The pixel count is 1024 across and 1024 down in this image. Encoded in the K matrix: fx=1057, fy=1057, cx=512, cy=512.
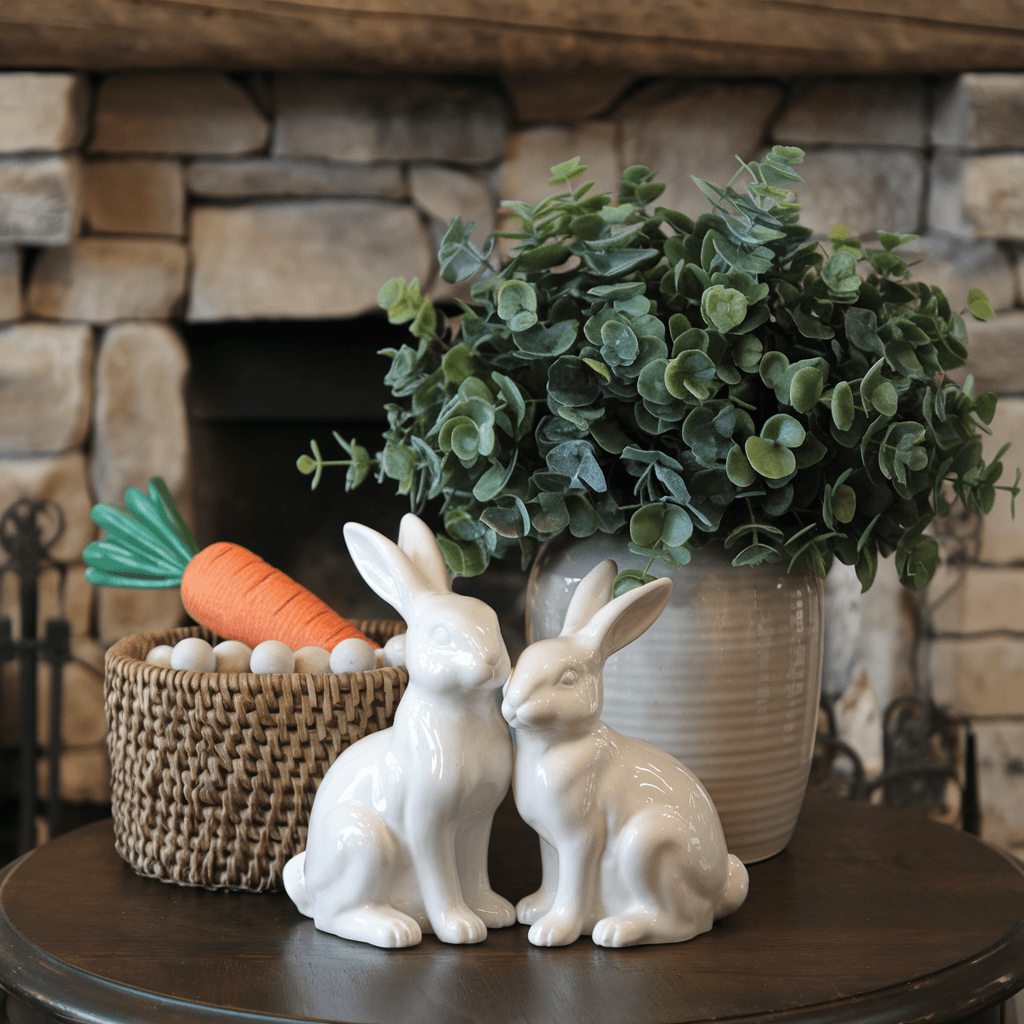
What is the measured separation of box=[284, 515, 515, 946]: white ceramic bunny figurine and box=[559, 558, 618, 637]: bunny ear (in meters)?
0.05

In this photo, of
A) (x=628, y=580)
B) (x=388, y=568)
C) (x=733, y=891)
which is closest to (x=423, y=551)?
(x=388, y=568)

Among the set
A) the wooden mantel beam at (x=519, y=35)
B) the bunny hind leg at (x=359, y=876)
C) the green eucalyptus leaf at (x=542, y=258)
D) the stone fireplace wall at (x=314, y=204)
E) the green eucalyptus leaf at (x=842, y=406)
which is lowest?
the bunny hind leg at (x=359, y=876)

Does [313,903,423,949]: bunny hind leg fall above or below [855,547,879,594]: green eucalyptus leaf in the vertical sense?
below

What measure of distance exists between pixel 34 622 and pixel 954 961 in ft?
4.02

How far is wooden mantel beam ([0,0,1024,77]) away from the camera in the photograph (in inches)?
50.6

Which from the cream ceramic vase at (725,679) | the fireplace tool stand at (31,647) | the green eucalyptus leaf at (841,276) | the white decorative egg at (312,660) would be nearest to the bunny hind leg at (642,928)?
the cream ceramic vase at (725,679)

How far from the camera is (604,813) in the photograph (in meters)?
0.50

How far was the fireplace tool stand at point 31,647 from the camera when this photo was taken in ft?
4.47

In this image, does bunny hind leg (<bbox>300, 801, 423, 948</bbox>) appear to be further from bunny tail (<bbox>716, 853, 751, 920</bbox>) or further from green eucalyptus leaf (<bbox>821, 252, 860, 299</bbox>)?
green eucalyptus leaf (<bbox>821, 252, 860, 299</bbox>)

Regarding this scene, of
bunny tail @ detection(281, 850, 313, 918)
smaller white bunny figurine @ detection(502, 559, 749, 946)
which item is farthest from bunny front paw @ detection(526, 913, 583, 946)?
bunny tail @ detection(281, 850, 313, 918)

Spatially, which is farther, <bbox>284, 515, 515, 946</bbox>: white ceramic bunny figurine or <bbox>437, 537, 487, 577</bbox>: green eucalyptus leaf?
<bbox>437, 537, 487, 577</bbox>: green eucalyptus leaf

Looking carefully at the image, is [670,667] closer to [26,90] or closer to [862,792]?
[862,792]

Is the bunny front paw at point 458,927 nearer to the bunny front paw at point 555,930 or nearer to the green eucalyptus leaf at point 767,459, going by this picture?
the bunny front paw at point 555,930

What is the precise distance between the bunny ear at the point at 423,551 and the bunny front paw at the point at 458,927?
156 millimetres
